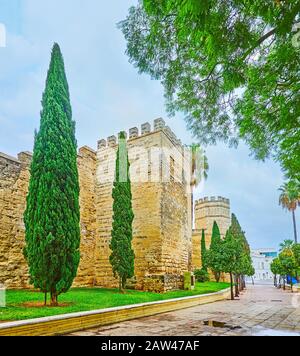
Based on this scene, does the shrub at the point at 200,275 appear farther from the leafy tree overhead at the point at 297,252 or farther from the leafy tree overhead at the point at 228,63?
the leafy tree overhead at the point at 228,63

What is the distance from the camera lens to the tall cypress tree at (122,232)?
27.5 ft

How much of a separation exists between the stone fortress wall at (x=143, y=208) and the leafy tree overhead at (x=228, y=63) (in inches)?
227

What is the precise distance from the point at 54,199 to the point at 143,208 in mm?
5038

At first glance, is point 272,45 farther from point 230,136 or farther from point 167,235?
point 167,235

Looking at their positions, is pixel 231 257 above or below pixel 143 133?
below

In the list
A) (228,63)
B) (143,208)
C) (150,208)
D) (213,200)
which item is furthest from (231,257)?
(213,200)

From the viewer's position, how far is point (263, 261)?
31.9 meters

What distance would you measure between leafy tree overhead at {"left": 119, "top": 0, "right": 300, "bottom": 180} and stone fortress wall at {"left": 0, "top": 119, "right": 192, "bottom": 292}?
5754 mm

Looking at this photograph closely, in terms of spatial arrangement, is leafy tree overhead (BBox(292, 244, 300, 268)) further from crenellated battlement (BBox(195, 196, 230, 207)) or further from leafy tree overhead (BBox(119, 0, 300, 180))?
leafy tree overhead (BBox(119, 0, 300, 180))

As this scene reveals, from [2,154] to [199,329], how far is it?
607 centimetres

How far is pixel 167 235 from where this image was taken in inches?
401

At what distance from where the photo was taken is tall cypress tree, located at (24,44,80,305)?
5.27 metres

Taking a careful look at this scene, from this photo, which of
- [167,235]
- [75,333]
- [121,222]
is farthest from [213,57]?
[167,235]

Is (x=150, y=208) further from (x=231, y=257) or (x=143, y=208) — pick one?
(x=231, y=257)
